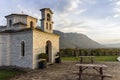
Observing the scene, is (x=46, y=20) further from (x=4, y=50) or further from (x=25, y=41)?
(x=4, y=50)

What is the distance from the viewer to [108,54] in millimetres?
35000

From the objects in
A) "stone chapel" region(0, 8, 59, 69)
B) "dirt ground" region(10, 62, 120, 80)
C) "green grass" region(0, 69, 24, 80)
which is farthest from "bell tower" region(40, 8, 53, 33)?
"green grass" region(0, 69, 24, 80)

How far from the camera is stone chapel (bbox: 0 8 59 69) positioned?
53.2 ft

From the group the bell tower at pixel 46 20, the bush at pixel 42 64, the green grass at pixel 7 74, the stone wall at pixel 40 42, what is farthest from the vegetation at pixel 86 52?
the green grass at pixel 7 74

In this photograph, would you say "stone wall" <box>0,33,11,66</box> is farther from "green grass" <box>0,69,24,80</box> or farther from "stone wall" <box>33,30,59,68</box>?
"stone wall" <box>33,30,59,68</box>

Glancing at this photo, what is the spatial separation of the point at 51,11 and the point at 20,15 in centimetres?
377

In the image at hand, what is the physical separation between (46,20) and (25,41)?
4581 millimetres

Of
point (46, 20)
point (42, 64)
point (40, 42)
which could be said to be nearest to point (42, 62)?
point (42, 64)

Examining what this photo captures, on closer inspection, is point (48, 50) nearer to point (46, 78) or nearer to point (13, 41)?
point (13, 41)

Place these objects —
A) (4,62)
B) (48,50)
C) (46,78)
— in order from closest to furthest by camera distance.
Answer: (46,78) < (4,62) < (48,50)

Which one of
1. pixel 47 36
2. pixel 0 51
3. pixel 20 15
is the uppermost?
pixel 20 15

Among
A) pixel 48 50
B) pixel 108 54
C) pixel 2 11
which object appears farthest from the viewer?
pixel 108 54

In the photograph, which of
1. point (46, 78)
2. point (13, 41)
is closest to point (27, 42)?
point (13, 41)

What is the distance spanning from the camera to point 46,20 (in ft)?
65.8
